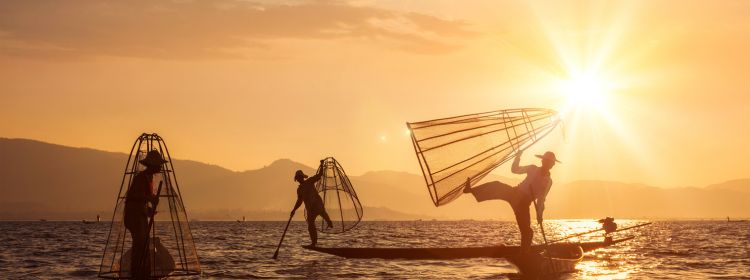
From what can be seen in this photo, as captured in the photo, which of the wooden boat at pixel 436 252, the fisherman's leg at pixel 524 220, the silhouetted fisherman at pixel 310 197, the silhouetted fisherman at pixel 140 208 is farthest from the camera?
the silhouetted fisherman at pixel 310 197

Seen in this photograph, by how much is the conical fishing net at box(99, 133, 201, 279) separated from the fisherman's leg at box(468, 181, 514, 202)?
8.79m

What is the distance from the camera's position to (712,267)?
38.6 m

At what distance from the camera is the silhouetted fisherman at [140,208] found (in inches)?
874

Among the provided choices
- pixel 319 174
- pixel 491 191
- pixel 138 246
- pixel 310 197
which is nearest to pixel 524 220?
pixel 491 191

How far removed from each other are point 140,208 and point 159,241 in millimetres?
1481

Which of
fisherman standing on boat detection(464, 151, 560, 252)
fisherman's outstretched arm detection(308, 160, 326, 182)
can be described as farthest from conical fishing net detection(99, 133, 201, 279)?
fisherman's outstretched arm detection(308, 160, 326, 182)

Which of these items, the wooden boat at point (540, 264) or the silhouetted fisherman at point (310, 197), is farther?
the silhouetted fisherman at point (310, 197)

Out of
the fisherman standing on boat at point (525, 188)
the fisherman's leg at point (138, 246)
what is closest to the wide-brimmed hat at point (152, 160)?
the fisherman's leg at point (138, 246)

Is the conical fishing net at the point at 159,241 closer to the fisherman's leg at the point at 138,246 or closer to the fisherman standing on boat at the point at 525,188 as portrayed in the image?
the fisherman's leg at the point at 138,246

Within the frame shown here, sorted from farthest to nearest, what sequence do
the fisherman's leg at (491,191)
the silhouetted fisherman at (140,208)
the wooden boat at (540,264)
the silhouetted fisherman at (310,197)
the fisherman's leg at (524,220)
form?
1. the silhouetted fisherman at (310,197)
2. the wooden boat at (540,264)
3. the fisherman's leg at (524,220)
4. the fisherman's leg at (491,191)
5. the silhouetted fisherman at (140,208)

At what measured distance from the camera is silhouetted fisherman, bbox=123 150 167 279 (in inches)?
874

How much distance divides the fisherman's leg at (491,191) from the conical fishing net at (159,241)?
8.79 metres

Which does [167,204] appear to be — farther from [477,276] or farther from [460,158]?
[477,276]

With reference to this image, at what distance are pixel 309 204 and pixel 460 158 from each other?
413 inches
